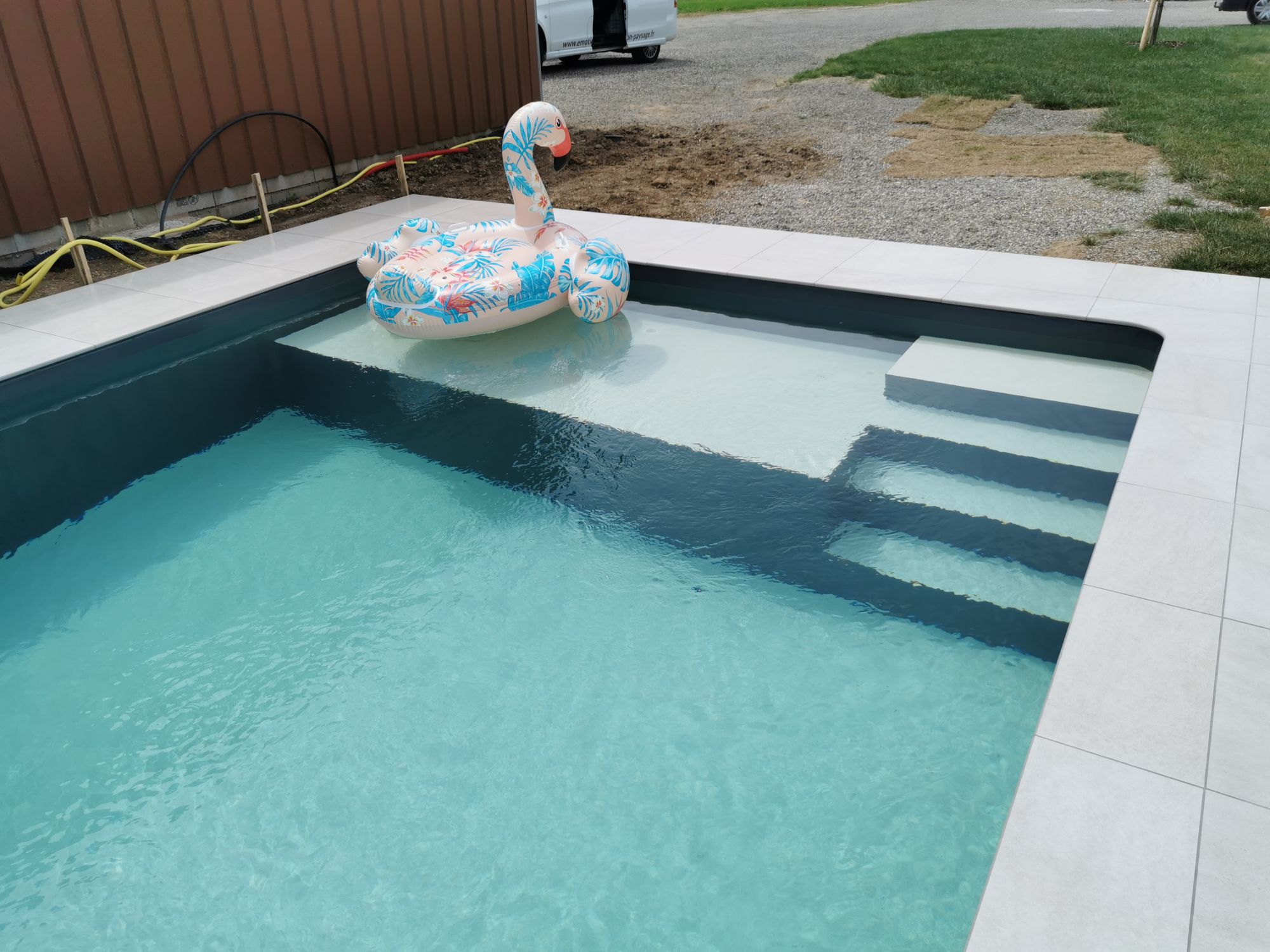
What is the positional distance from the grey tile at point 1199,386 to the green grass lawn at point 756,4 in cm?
1814

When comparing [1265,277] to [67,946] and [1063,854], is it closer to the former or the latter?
[1063,854]

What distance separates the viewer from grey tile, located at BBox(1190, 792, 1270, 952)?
5.25 feet

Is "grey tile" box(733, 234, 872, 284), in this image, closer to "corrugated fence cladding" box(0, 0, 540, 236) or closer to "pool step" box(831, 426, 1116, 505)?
"pool step" box(831, 426, 1116, 505)

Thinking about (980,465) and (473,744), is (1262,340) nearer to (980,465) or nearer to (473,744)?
(980,465)

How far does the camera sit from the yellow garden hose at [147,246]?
5020 mm

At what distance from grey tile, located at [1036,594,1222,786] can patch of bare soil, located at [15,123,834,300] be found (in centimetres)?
445

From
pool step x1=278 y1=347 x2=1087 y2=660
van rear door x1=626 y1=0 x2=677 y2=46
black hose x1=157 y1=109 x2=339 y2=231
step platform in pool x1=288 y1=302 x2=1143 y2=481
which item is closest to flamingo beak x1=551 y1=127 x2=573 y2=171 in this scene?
step platform in pool x1=288 y1=302 x2=1143 y2=481

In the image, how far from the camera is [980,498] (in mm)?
3258

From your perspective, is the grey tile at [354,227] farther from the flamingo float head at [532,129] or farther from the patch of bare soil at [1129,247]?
the patch of bare soil at [1129,247]

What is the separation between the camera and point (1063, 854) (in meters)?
1.75

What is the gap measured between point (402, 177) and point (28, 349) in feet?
10.8

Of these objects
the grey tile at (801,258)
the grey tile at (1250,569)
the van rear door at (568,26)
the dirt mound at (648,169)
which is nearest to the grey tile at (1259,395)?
the grey tile at (1250,569)

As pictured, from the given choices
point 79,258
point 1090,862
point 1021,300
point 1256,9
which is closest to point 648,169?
point 1021,300

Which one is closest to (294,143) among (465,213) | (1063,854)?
(465,213)
